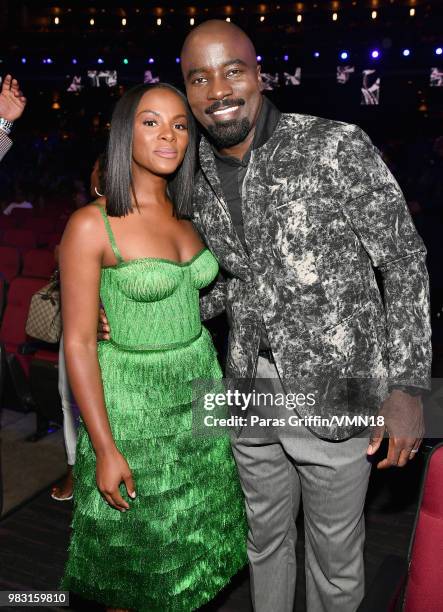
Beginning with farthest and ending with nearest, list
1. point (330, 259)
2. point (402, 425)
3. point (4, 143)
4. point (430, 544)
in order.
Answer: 1. point (4, 143)
2. point (330, 259)
3. point (402, 425)
4. point (430, 544)

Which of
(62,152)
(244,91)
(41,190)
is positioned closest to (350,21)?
(62,152)

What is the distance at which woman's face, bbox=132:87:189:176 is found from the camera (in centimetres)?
198

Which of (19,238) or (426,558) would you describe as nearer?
(426,558)

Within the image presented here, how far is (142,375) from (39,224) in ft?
19.3

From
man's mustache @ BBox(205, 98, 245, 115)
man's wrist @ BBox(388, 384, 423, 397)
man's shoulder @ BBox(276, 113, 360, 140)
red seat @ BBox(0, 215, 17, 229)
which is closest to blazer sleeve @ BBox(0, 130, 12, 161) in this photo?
man's mustache @ BBox(205, 98, 245, 115)

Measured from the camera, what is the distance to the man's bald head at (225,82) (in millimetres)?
1965

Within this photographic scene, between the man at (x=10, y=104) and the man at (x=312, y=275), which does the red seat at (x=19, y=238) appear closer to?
the man at (x=10, y=104)

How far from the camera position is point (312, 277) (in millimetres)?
1854

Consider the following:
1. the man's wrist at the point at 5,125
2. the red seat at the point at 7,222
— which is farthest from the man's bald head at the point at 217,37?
the red seat at the point at 7,222

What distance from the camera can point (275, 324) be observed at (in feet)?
6.31

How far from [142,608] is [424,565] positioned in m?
1.02

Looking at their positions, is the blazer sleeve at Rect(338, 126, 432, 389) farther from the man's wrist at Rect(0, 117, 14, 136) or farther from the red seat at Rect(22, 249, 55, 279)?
the red seat at Rect(22, 249, 55, 279)

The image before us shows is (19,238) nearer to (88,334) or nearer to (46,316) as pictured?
(46,316)

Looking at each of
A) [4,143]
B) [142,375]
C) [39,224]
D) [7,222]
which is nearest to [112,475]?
[142,375]
